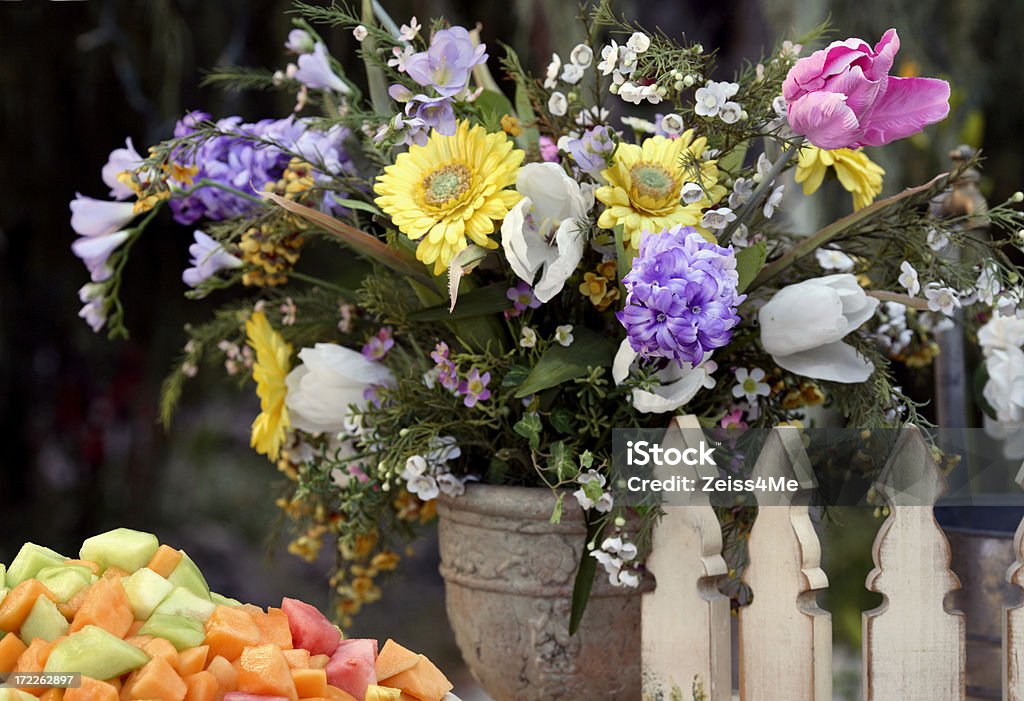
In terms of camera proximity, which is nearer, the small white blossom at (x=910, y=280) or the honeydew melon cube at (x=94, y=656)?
the honeydew melon cube at (x=94, y=656)

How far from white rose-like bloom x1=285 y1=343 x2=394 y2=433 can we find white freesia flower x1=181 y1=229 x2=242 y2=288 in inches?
4.7

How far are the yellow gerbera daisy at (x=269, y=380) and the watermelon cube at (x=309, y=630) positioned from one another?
216mm

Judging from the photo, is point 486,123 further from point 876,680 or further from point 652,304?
point 876,680

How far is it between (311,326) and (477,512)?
243 millimetres

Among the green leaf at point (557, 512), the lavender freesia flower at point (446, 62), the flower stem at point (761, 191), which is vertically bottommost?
the green leaf at point (557, 512)

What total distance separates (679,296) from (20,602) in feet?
1.22

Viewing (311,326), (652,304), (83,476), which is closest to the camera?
(652,304)

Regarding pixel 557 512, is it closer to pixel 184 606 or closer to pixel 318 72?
pixel 184 606

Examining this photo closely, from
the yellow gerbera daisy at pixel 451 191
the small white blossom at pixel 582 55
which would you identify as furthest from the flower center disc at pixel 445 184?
the small white blossom at pixel 582 55

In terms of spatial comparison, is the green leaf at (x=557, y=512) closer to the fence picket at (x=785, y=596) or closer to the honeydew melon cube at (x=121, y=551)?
the fence picket at (x=785, y=596)

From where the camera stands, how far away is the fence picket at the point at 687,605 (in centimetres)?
60

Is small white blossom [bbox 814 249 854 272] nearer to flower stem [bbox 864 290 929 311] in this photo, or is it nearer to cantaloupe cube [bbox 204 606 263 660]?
flower stem [bbox 864 290 929 311]

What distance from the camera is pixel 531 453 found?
66 centimetres

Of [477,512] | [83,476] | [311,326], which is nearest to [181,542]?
[83,476]
